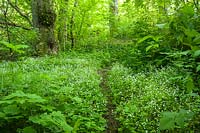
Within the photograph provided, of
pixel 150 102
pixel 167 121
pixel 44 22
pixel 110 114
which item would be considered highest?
pixel 44 22

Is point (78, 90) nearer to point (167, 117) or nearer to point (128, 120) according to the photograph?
point (128, 120)

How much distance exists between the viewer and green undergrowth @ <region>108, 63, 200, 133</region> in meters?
5.39

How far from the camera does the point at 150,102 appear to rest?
618cm

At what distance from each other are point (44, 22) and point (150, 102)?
29.1 feet

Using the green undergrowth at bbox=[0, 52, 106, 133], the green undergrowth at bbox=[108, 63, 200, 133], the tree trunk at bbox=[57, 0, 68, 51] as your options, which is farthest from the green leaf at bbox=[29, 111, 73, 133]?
the tree trunk at bbox=[57, 0, 68, 51]

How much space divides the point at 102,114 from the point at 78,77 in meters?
2.37

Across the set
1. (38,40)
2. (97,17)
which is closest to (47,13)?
(38,40)

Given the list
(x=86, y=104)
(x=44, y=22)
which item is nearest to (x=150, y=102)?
(x=86, y=104)

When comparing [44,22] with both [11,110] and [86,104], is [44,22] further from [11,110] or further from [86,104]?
[11,110]

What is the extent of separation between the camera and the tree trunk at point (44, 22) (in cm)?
1349

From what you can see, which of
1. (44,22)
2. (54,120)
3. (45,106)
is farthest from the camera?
(44,22)

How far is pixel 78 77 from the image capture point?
8.45 meters

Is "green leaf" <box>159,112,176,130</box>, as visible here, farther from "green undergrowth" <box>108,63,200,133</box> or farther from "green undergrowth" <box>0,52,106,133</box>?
"green undergrowth" <box>108,63,200,133</box>

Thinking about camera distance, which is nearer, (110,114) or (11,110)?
(11,110)
